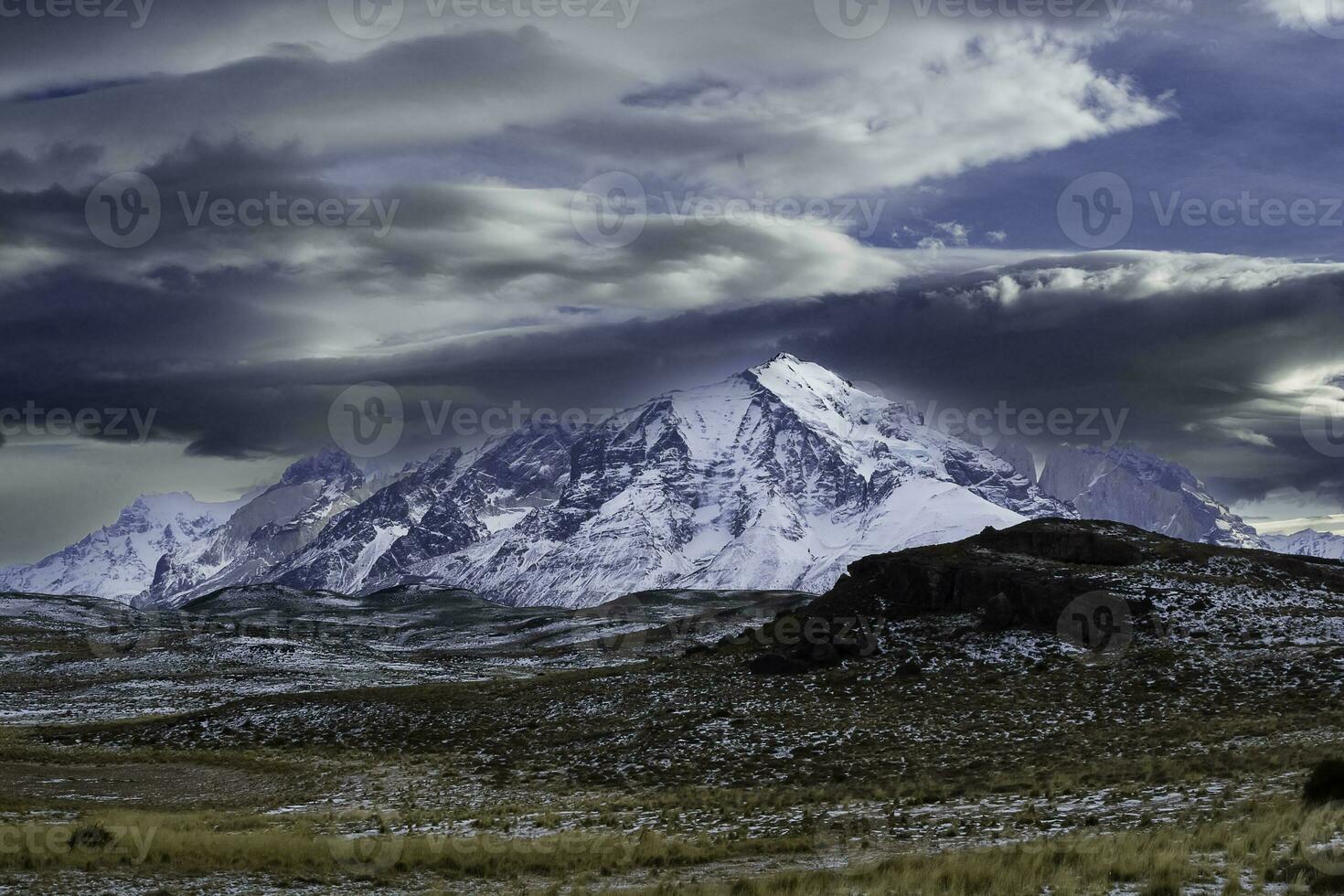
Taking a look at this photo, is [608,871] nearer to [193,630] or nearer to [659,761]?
[659,761]

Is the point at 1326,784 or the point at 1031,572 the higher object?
the point at 1031,572

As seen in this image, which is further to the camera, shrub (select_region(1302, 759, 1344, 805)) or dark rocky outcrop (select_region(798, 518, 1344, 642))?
dark rocky outcrop (select_region(798, 518, 1344, 642))

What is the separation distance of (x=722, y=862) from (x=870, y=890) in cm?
680

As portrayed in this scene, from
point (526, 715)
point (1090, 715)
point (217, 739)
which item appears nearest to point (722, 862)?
point (1090, 715)

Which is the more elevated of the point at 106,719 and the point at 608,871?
the point at 608,871

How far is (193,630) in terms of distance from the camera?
144 m

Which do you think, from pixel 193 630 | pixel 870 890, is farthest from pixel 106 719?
pixel 193 630

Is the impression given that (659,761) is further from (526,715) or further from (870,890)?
(870,890)

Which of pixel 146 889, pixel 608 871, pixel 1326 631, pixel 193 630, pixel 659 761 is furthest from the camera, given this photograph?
pixel 193 630

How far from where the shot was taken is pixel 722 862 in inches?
908

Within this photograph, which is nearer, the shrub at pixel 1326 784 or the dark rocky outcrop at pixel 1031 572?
the shrub at pixel 1326 784

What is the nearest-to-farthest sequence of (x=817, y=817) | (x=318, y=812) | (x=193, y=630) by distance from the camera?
(x=817, y=817)
(x=318, y=812)
(x=193, y=630)

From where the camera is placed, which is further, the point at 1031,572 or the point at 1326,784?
the point at 1031,572

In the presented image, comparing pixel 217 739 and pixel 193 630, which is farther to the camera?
pixel 193 630
